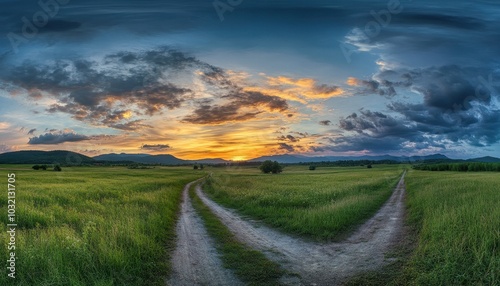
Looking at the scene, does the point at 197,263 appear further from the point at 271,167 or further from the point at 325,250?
the point at 271,167

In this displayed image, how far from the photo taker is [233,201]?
2788 centimetres

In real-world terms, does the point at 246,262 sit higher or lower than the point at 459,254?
lower

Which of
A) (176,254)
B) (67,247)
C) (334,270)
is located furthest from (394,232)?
(67,247)

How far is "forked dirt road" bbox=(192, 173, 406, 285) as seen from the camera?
9.94 meters

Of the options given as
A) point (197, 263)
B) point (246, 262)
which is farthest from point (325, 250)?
point (197, 263)

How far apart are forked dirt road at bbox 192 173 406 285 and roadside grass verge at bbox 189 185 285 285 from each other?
1.32 feet

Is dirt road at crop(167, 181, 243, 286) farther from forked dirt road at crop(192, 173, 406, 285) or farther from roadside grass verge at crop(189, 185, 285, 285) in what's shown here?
forked dirt road at crop(192, 173, 406, 285)

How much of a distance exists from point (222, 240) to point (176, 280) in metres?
4.73

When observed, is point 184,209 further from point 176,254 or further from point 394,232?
point 394,232

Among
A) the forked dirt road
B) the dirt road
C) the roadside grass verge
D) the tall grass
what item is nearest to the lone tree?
the forked dirt road

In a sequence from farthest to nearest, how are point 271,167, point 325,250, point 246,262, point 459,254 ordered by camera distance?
point 271,167, point 325,250, point 246,262, point 459,254

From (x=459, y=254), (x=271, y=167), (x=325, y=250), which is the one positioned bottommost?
(x=271, y=167)

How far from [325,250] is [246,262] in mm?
3551

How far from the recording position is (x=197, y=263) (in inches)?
432
